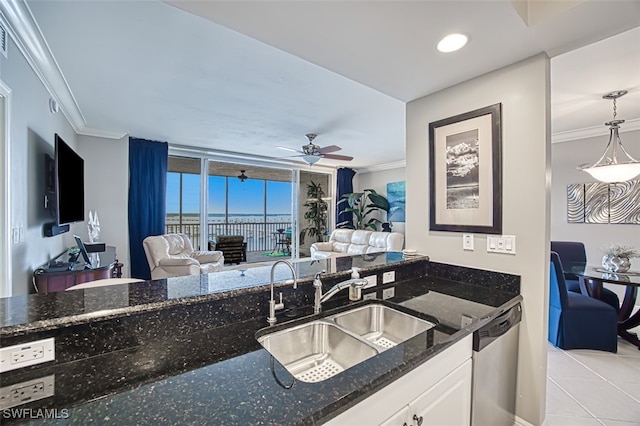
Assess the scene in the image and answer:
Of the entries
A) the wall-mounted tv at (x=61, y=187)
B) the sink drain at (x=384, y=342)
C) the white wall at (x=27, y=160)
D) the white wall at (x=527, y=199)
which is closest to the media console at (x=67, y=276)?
the white wall at (x=27, y=160)

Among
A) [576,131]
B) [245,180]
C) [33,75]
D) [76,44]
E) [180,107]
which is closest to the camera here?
[76,44]

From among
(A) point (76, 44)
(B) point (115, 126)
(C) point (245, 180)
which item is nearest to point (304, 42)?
(A) point (76, 44)

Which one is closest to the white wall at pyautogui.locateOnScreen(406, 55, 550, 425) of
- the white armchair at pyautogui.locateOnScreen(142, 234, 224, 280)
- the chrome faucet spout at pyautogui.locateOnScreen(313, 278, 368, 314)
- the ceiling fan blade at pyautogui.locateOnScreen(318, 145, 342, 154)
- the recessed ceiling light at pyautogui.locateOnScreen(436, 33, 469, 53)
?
the recessed ceiling light at pyautogui.locateOnScreen(436, 33, 469, 53)

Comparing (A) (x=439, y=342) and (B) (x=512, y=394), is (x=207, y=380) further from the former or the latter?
(B) (x=512, y=394)

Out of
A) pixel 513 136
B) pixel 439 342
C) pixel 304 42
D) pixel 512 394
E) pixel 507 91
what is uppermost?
pixel 304 42

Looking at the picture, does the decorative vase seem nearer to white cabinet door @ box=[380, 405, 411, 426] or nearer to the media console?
white cabinet door @ box=[380, 405, 411, 426]

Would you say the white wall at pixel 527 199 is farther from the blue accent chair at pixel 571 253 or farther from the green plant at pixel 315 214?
the green plant at pixel 315 214

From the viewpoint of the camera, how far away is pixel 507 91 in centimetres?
178

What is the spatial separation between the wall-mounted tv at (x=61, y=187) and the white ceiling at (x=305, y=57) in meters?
0.72

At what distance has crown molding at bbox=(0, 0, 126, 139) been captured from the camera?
1742 mm

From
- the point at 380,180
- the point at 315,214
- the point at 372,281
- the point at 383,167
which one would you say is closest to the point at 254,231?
the point at 315,214

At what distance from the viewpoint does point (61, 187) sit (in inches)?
106

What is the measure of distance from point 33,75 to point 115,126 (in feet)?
6.23

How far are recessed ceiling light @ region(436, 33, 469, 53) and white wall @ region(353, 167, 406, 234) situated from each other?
17.7 ft
